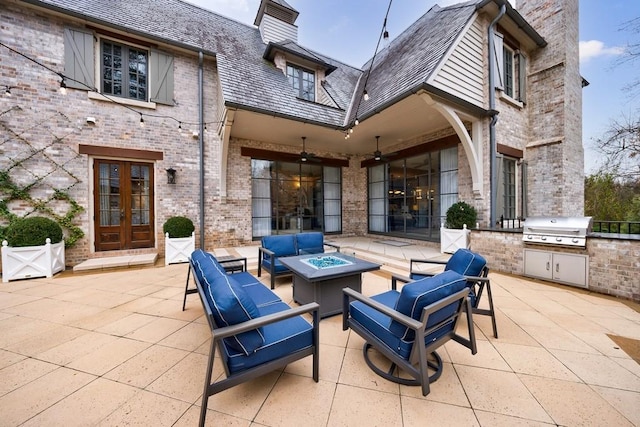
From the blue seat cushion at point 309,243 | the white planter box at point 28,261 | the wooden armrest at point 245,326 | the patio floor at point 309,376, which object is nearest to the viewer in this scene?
the wooden armrest at point 245,326

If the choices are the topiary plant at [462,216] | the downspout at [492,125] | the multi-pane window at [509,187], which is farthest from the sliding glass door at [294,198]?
the multi-pane window at [509,187]

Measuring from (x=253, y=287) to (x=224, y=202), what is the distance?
14.8 ft

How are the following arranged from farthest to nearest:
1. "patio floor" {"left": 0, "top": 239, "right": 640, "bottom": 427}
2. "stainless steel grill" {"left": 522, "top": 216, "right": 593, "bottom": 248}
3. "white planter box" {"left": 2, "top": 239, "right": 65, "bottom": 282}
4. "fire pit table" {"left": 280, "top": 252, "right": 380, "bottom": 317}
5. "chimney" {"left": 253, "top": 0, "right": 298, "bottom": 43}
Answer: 1. "chimney" {"left": 253, "top": 0, "right": 298, "bottom": 43}
2. "white planter box" {"left": 2, "top": 239, "right": 65, "bottom": 282}
3. "stainless steel grill" {"left": 522, "top": 216, "right": 593, "bottom": 248}
4. "fire pit table" {"left": 280, "top": 252, "right": 380, "bottom": 317}
5. "patio floor" {"left": 0, "top": 239, "right": 640, "bottom": 427}

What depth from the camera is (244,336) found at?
1.54 metres

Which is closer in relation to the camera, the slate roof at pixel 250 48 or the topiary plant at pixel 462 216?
the slate roof at pixel 250 48

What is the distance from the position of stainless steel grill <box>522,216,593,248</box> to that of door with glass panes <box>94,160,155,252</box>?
326 inches

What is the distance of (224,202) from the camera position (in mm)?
6625

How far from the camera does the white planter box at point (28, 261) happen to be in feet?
13.4

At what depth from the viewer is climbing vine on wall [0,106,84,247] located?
459 centimetres

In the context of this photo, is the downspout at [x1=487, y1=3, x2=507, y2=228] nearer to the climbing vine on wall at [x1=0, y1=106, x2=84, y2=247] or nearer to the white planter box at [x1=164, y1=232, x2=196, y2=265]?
the white planter box at [x1=164, y1=232, x2=196, y2=265]

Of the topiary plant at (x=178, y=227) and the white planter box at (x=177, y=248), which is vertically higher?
the topiary plant at (x=178, y=227)

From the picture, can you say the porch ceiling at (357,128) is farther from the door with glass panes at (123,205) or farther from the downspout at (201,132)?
the door with glass panes at (123,205)

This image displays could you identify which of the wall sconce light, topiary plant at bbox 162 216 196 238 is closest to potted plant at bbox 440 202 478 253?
topiary plant at bbox 162 216 196 238

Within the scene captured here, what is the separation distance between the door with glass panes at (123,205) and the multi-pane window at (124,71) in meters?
1.70
